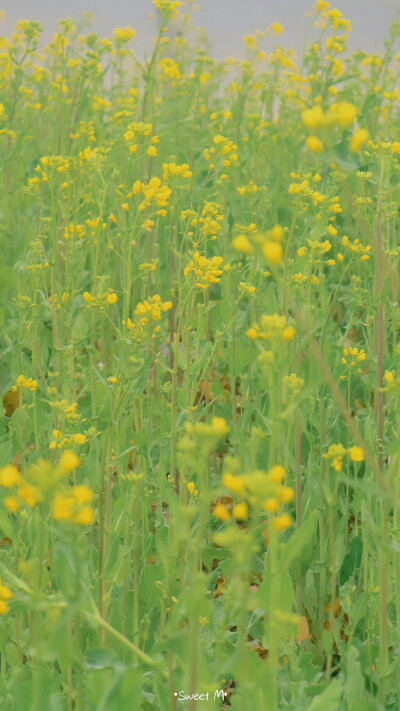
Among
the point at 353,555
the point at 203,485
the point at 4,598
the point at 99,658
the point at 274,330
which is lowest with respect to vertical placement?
the point at 353,555

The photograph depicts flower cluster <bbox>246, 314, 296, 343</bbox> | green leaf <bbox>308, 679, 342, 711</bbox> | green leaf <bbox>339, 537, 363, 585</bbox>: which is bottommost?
green leaf <bbox>339, 537, 363, 585</bbox>

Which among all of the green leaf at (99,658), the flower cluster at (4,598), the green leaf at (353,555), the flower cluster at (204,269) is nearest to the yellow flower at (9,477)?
the flower cluster at (4,598)

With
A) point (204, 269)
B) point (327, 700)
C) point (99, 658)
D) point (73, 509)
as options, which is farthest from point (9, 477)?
point (204, 269)

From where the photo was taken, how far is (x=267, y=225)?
3.63 m

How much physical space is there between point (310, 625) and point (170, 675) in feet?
2.37

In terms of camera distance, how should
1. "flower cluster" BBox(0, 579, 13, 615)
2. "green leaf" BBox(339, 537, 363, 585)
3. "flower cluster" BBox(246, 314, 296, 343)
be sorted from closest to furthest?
"flower cluster" BBox(0, 579, 13, 615) → "flower cluster" BBox(246, 314, 296, 343) → "green leaf" BBox(339, 537, 363, 585)

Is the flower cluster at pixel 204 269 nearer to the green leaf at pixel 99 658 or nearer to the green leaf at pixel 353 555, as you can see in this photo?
the green leaf at pixel 353 555

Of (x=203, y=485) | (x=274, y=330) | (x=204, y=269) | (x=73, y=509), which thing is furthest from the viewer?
(x=204, y=269)

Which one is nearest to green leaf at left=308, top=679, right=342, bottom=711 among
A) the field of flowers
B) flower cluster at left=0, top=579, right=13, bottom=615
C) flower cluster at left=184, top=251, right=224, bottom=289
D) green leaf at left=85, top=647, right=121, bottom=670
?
the field of flowers

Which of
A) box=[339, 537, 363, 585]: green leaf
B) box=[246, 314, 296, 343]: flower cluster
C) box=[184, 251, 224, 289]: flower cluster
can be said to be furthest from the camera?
box=[339, 537, 363, 585]: green leaf

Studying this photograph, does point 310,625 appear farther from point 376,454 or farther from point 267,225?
point 267,225

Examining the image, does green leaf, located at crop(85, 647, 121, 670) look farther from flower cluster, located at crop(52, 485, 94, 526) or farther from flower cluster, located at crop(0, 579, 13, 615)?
flower cluster, located at crop(52, 485, 94, 526)

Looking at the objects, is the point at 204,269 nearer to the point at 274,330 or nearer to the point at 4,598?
the point at 274,330

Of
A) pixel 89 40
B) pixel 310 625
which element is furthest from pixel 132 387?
pixel 89 40
